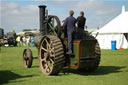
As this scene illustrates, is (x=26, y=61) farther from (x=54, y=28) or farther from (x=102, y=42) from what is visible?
(x=102, y=42)

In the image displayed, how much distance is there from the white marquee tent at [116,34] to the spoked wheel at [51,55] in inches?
583

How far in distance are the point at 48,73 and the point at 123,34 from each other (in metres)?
16.1

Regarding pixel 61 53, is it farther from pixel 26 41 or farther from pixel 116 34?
pixel 26 41

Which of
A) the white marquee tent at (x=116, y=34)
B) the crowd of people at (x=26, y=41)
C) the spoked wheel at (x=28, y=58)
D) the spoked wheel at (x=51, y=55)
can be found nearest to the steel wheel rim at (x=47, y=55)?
the spoked wheel at (x=51, y=55)

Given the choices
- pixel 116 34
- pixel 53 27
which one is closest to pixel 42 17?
pixel 53 27

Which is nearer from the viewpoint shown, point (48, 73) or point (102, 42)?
point (48, 73)

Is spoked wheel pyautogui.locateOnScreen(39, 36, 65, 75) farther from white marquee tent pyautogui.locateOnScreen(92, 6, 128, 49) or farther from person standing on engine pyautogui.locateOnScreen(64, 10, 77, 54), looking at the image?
white marquee tent pyautogui.locateOnScreen(92, 6, 128, 49)

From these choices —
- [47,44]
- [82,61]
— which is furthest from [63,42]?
[82,61]

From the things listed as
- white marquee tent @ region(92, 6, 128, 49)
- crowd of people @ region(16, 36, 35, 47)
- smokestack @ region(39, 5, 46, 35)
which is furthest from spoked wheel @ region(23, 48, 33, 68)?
crowd of people @ region(16, 36, 35, 47)

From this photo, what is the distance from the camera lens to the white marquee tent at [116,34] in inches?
864

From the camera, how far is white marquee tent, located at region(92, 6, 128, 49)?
21.9 meters

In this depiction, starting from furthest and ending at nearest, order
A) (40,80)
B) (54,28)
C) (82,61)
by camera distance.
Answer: (54,28), (82,61), (40,80)

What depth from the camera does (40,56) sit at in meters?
8.19

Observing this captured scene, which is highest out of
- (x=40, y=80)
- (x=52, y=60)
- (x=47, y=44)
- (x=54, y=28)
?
(x=54, y=28)
